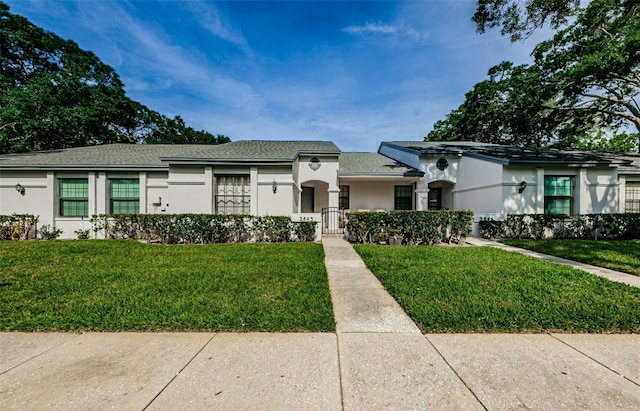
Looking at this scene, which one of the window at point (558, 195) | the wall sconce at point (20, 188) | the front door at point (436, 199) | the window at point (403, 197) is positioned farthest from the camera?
the front door at point (436, 199)

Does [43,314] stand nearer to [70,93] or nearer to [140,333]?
[140,333]

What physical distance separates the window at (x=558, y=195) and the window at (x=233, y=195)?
1341 cm

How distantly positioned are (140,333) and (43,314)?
5.61 feet

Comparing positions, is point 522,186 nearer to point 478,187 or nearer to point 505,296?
point 478,187

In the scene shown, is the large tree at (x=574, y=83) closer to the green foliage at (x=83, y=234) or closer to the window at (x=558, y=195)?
the window at (x=558, y=195)

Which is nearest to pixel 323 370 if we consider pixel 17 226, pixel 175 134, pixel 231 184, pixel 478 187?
pixel 231 184

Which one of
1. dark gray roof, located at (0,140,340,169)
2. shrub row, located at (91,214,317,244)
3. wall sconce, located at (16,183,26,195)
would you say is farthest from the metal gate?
wall sconce, located at (16,183,26,195)

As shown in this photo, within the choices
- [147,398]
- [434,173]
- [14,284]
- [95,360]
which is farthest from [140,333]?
[434,173]

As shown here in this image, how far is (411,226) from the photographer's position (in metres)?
9.25

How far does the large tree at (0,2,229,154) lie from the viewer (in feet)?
51.8

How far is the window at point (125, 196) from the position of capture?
437 inches

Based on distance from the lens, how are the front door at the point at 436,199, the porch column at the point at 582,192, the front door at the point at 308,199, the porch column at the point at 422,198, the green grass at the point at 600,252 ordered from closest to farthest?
the green grass at the point at 600,252
the porch column at the point at 582,192
the porch column at the point at 422,198
the front door at the point at 308,199
the front door at the point at 436,199

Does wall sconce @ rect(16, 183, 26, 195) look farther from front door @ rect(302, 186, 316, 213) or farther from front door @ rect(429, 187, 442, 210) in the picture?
front door @ rect(429, 187, 442, 210)

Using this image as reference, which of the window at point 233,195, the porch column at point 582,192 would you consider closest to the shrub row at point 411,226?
the window at point 233,195
